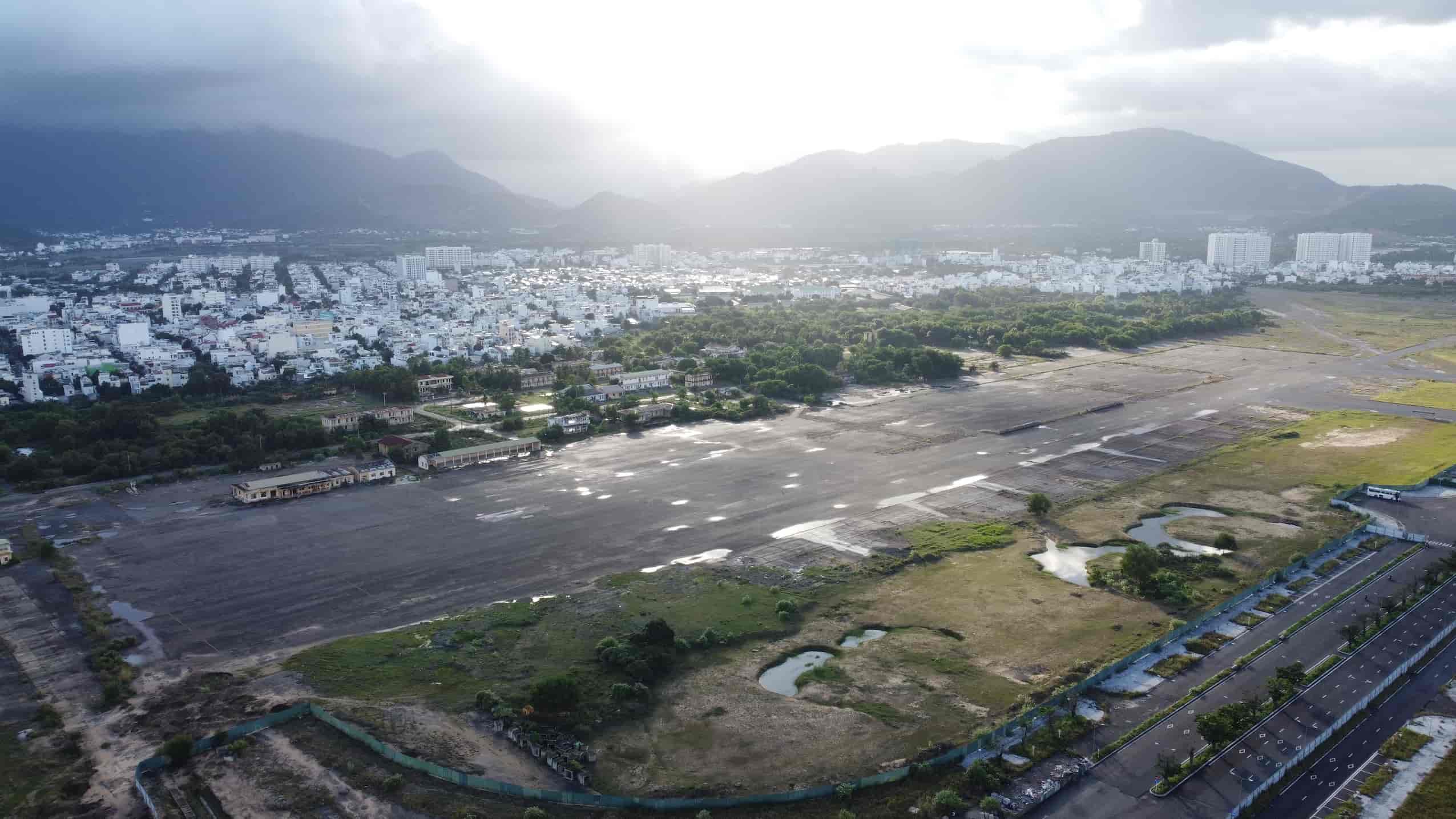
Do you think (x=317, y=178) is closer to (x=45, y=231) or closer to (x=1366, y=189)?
(x=45, y=231)

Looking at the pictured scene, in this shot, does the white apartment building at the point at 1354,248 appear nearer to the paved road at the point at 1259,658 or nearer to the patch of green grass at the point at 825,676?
the paved road at the point at 1259,658

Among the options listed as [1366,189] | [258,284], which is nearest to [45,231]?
[258,284]

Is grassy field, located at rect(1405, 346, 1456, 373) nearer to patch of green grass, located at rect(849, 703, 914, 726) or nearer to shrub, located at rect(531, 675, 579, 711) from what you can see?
patch of green grass, located at rect(849, 703, 914, 726)

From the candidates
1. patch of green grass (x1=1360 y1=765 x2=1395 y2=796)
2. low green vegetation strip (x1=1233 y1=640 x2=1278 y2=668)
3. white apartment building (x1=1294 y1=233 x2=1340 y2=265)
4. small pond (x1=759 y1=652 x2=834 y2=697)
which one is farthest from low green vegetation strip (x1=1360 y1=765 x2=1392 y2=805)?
white apartment building (x1=1294 y1=233 x2=1340 y2=265)

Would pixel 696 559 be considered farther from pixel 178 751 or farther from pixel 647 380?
pixel 647 380

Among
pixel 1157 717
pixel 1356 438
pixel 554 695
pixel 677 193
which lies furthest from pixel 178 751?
pixel 677 193

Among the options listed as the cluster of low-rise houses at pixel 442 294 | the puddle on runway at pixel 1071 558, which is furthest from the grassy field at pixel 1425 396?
the cluster of low-rise houses at pixel 442 294

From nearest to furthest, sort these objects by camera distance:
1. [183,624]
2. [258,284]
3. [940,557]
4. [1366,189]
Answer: [183,624]
[940,557]
[258,284]
[1366,189]
